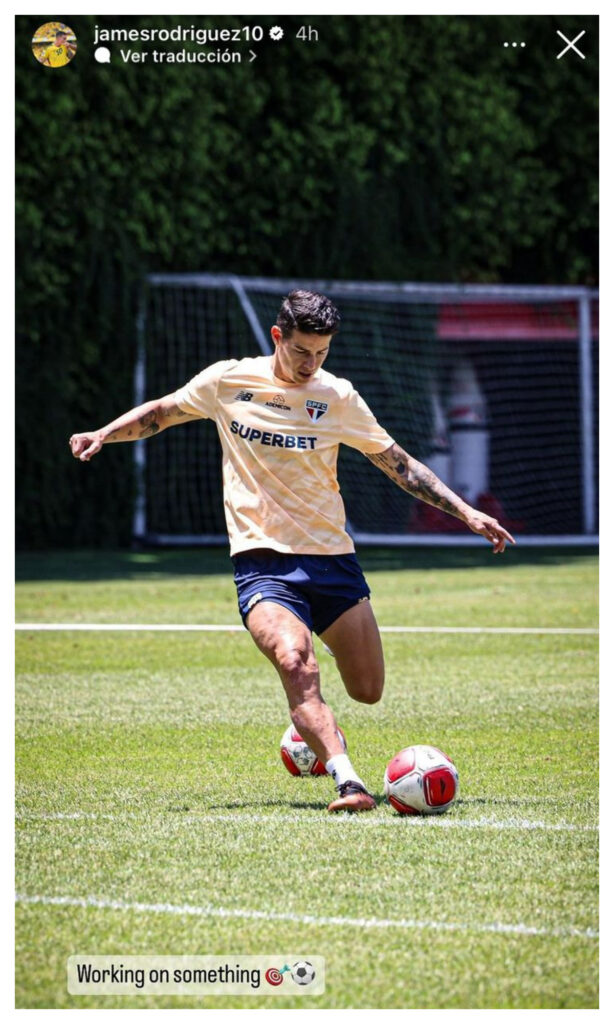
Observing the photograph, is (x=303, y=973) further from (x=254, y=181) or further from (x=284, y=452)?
(x=254, y=181)

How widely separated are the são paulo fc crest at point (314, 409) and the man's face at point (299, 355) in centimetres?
10

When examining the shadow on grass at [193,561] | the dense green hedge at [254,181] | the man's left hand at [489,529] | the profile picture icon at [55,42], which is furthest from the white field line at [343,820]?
the dense green hedge at [254,181]

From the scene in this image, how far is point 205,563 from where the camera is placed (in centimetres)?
1925

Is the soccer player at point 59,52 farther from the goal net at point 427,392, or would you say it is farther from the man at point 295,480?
the goal net at point 427,392

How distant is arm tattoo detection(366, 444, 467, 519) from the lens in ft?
22.2

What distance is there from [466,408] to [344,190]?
411 centimetres

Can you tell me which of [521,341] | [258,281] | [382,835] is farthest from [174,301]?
[382,835]

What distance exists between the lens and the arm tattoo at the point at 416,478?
6762 mm

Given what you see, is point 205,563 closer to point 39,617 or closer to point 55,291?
point 55,291

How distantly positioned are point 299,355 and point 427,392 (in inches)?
660

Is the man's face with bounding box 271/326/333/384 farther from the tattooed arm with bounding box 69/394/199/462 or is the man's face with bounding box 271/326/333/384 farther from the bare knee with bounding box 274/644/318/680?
the bare knee with bounding box 274/644/318/680

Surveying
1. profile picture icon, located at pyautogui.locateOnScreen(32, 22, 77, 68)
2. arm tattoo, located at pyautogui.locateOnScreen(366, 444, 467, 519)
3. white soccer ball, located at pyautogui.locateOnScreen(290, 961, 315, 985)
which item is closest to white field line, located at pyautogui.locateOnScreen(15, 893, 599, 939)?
white soccer ball, located at pyautogui.locateOnScreen(290, 961, 315, 985)

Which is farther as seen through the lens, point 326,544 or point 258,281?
point 258,281

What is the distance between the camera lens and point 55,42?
6.97m
